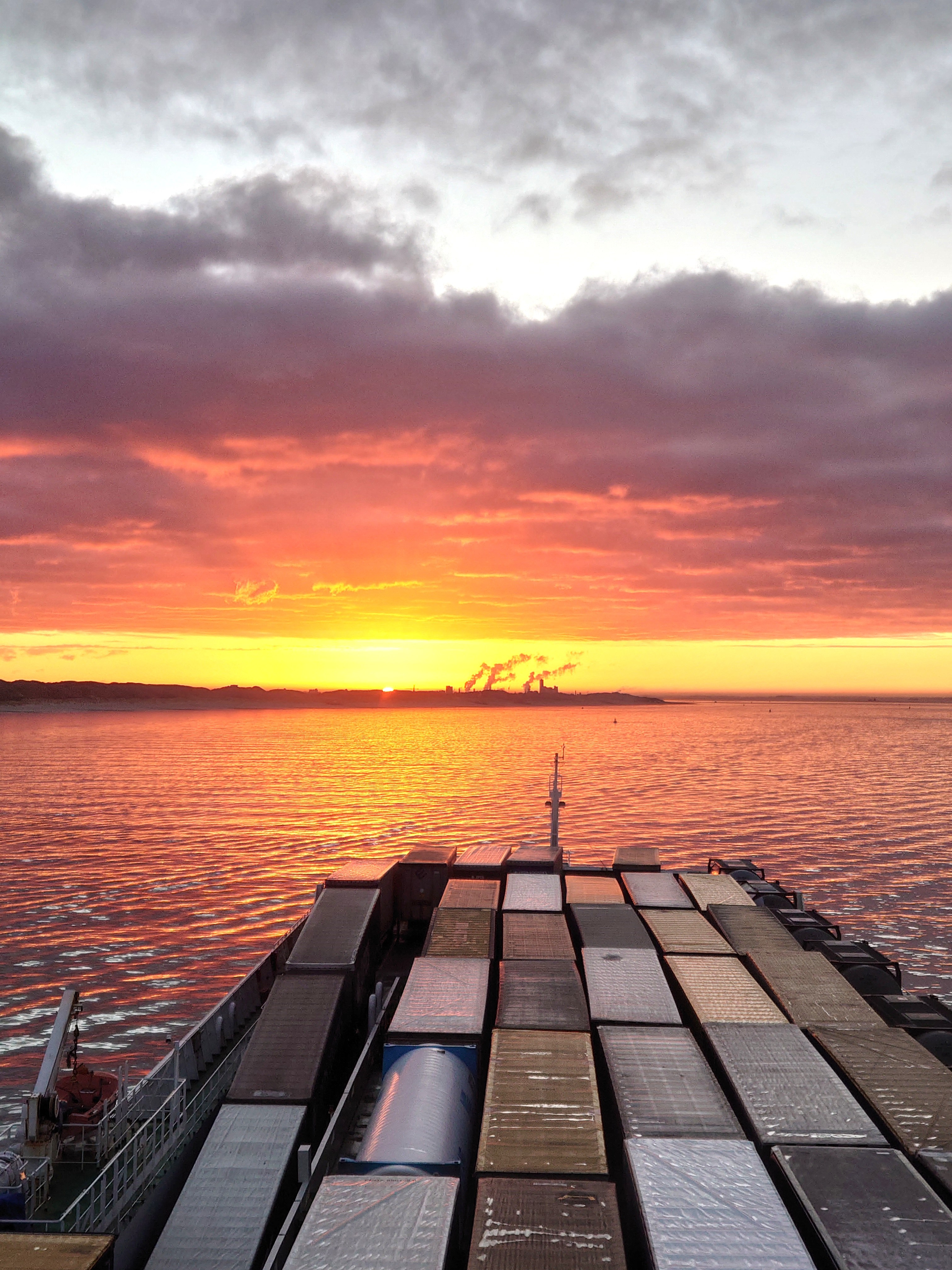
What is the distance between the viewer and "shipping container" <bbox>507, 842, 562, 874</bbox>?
45750mm

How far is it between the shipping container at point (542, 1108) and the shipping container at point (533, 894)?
43.6 feet

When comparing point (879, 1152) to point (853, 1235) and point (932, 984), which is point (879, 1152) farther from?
point (932, 984)

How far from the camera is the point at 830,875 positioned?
61.7 metres

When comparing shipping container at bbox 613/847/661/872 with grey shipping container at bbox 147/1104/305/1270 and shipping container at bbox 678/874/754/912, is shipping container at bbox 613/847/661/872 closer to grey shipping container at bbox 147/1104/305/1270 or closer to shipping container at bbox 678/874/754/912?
shipping container at bbox 678/874/754/912

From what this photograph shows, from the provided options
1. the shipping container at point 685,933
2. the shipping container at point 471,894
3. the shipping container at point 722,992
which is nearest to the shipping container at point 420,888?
the shipping container at point 471,894

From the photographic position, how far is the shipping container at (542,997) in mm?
24531

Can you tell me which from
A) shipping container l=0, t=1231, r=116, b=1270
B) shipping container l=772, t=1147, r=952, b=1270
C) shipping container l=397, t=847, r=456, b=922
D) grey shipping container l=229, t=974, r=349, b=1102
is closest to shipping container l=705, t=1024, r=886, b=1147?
shipping container l=772, t=1147, r=952, b=1270

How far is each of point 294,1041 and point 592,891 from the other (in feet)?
64.7

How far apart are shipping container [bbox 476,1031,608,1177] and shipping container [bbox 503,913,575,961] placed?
24.3 ft

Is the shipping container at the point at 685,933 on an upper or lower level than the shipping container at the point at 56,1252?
lower

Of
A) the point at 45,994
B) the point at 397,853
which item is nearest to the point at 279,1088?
the point at 45,994

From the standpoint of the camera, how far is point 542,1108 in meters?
19.5

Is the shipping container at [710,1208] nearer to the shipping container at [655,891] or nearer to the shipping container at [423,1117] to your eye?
the shipping container at [423,1117]

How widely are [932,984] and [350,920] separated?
2762 centimetres
